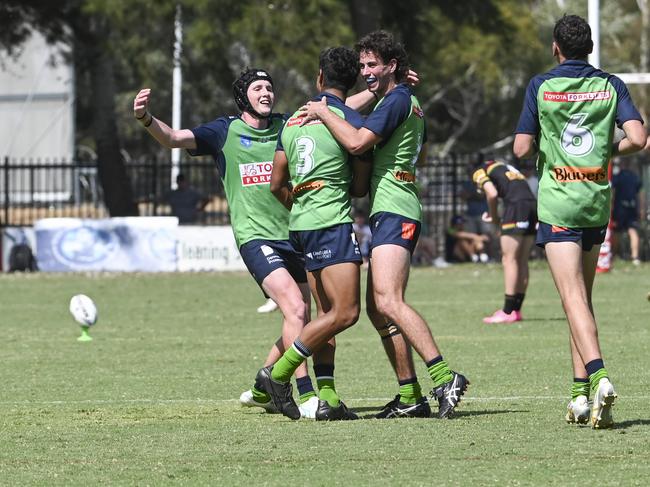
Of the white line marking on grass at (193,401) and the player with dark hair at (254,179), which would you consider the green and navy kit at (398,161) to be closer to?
the player with dark hair at (254,179)

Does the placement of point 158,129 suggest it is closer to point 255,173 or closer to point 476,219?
point 255,173

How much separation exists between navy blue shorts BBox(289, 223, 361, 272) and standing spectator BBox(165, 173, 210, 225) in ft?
67.3

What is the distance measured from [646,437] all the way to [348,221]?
6.92ft

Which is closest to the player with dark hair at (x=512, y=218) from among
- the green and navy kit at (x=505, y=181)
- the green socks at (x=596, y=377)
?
the green and navy kit at (x=505, y=181)

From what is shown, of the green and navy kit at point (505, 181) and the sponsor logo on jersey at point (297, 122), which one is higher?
the sponsor logo on jersey at point (297, 122)

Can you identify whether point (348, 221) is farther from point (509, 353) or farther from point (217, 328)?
point (217, 328)

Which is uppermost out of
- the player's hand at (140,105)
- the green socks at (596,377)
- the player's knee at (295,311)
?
the player's hand at (140,105)

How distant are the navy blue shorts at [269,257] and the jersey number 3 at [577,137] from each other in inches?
76.9

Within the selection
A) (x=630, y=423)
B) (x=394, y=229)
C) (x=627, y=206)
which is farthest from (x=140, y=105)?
(x=627, y=206)

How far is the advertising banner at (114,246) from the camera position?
27.4 meters

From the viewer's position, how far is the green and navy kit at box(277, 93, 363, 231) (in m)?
8.70

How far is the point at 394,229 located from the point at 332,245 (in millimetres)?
366

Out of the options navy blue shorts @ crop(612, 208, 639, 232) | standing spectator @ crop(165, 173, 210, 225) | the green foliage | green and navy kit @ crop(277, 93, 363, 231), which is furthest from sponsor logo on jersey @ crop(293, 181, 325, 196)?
standing spectator @ crop(165, 173, 210, 225)

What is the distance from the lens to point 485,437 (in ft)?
25.9
